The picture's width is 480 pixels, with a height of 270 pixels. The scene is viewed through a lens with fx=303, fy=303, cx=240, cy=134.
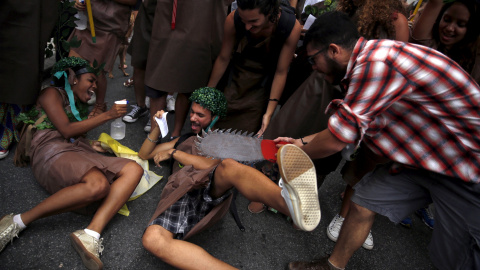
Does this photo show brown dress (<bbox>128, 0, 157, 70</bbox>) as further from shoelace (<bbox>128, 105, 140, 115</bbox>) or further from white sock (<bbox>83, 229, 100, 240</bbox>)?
white sock (<bbox>83, 229, 100, 240</bbox>)

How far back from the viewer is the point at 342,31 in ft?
4.41

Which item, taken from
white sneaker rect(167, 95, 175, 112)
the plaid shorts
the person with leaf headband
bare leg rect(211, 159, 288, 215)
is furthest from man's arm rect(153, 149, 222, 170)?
white sneaker rect(167, 95, 175, 112)

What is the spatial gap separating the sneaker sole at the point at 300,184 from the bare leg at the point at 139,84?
200 centimetres

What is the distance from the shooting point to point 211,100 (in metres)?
2.20

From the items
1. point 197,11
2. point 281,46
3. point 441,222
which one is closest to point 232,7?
point 197,11

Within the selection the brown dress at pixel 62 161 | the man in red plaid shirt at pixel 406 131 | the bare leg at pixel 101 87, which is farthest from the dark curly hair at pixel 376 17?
the bare leg at pixel 101 87

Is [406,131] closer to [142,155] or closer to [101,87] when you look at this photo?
[142,155]

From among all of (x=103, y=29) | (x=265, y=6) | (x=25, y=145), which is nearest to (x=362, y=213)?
(x=265, y=6)

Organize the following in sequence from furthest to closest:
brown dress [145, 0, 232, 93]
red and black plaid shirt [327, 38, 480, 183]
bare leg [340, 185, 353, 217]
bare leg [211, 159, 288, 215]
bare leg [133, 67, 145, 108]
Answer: bare leg [133, 67, 145, 108] < brown dress [145, 0, 232, 93] < bare leg [340, 185, 353, 217] < bare leg [211, 159, 288, 215] < red and black plaid shirt [327, 38, 480, 183]

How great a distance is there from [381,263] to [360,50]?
156 cm

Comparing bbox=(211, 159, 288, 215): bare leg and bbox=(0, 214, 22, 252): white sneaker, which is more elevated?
bbox=(211, 159, 288, 215): bare leg

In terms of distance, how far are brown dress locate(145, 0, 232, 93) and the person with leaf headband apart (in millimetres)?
660

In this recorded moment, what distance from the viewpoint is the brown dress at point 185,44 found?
2.28 meters

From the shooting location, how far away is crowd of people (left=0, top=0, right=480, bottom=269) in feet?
4.11
